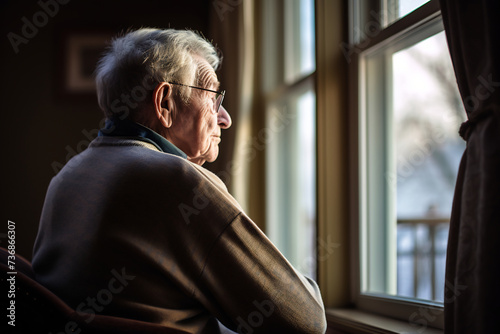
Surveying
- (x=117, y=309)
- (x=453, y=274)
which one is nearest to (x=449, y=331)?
(x=453, y=274)

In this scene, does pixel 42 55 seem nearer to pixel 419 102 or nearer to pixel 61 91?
pixel 61 91

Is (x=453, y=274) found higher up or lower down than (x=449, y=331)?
higher up

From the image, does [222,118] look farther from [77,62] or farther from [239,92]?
[77,62]

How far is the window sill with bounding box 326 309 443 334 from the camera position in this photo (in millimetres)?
1468

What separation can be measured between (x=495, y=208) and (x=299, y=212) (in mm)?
2106

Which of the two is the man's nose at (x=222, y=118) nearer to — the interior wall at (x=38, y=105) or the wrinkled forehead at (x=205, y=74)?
the wrinkled forehead at (x=205, y=74)

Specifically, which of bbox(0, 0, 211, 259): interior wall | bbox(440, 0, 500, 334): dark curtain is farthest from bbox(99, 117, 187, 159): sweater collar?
bbox(0, 0, 211, 259): interior wall

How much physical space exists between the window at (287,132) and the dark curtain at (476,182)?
1717 millimetres

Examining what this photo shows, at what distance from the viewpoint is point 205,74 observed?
150cm

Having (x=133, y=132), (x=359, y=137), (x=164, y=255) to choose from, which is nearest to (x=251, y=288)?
(x=164, y=255)

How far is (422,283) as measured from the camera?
4.05 m

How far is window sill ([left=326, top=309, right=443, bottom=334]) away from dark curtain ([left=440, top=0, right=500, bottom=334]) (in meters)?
0.42

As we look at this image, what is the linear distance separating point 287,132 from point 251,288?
2061mm

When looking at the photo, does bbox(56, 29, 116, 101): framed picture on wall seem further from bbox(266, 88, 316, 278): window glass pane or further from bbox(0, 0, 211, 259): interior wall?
bbox(266, 88, 316, 278): window glass pane
